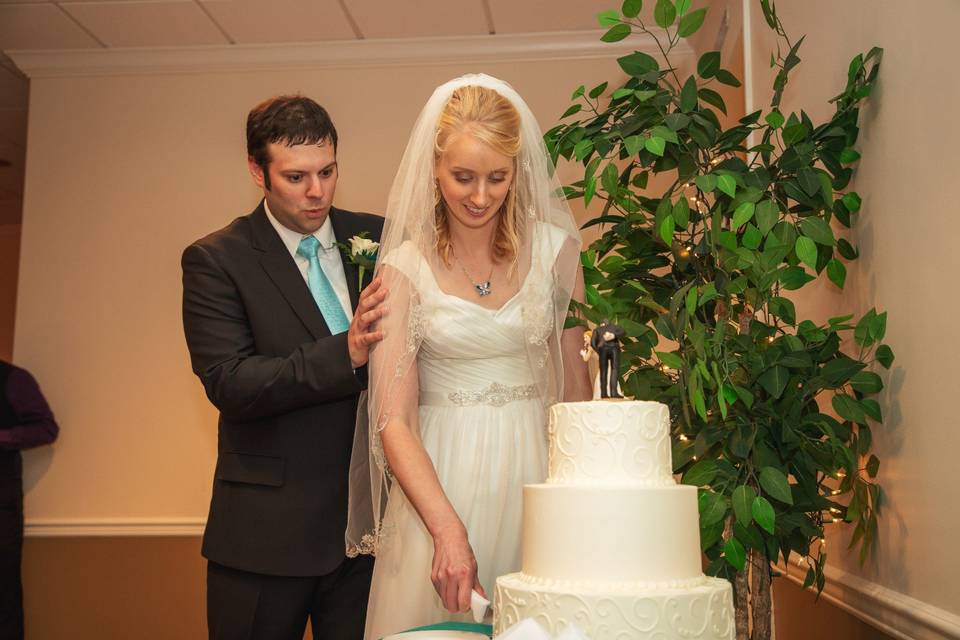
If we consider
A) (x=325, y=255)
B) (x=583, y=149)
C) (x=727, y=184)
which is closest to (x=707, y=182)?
(x=727, y=184)

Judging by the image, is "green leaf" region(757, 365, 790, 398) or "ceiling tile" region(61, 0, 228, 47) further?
"ceiling tile" region(61, 0, 228, 47)

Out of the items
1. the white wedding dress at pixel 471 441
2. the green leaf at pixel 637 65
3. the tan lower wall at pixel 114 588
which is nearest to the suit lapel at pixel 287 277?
the white wedding dress at pixel 471 441

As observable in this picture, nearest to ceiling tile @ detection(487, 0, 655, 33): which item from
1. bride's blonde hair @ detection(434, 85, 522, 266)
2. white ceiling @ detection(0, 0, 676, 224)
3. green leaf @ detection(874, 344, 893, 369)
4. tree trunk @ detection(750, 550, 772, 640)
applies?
white ceiling @ detection(0, 0, 676, 224)

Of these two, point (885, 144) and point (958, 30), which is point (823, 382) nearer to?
point (885, 144)

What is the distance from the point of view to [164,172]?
17.7 ft

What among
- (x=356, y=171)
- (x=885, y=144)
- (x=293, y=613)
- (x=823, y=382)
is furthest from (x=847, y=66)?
(x=356, y=171)

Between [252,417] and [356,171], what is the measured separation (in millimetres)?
2972

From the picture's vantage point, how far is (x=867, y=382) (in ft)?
6.95

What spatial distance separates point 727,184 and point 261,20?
3570mm

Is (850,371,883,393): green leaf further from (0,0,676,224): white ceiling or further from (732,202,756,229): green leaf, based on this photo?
(0,0,676,224): white ceiling

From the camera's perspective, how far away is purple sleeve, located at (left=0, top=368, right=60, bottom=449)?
4.98 m

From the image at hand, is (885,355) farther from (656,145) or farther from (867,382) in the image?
(656,145)

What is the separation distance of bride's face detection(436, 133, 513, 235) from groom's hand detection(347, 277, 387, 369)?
0.25 m

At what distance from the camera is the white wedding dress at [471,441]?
220cm
